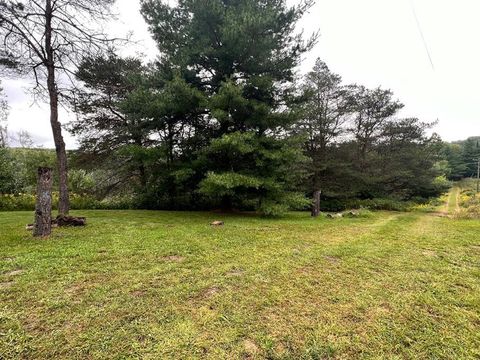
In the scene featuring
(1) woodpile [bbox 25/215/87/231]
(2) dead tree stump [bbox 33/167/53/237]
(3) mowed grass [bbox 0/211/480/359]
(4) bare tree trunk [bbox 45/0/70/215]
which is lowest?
(3) mowed grass [bbox 0/211/480/359]

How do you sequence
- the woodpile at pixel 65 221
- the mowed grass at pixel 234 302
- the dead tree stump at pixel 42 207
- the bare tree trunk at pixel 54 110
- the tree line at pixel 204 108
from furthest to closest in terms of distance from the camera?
the tree line at pixel 204 108 → the bare tree trunk at pixel 54 110 → the woodpile at pixel 65 221 → the dead tree stump at pixel 42 207 → the mowed grass at pixel 234 302

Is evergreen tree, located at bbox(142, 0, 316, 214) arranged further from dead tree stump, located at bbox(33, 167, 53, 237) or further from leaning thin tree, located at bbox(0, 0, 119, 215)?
dead tree stump, located at bbox(33, 167, 53, 237)

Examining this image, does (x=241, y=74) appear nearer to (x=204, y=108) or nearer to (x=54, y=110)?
(x=204, y=108)

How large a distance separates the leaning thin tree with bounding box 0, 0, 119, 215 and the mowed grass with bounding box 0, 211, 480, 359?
4.51 metres

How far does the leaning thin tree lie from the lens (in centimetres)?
585

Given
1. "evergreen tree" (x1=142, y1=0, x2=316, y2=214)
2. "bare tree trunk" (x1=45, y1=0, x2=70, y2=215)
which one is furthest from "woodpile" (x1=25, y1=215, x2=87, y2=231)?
"evergreen tree" (x1=142, y1=0, x2=316, y2=214)

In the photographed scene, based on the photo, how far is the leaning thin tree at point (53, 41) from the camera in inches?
230

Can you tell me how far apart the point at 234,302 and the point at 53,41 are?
797 centimetres

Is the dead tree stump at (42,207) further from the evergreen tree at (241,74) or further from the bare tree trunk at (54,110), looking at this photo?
the evergreen tree at (241,74)

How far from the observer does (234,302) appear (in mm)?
2092

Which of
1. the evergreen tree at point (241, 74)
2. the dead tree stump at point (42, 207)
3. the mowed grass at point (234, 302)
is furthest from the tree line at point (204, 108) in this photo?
the mowed grass at point (234, 302)

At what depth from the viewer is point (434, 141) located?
57.2ft

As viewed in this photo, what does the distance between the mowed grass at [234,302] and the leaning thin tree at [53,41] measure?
451 centimetres

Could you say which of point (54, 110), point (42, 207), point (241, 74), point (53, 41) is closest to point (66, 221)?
point (42, 207)
